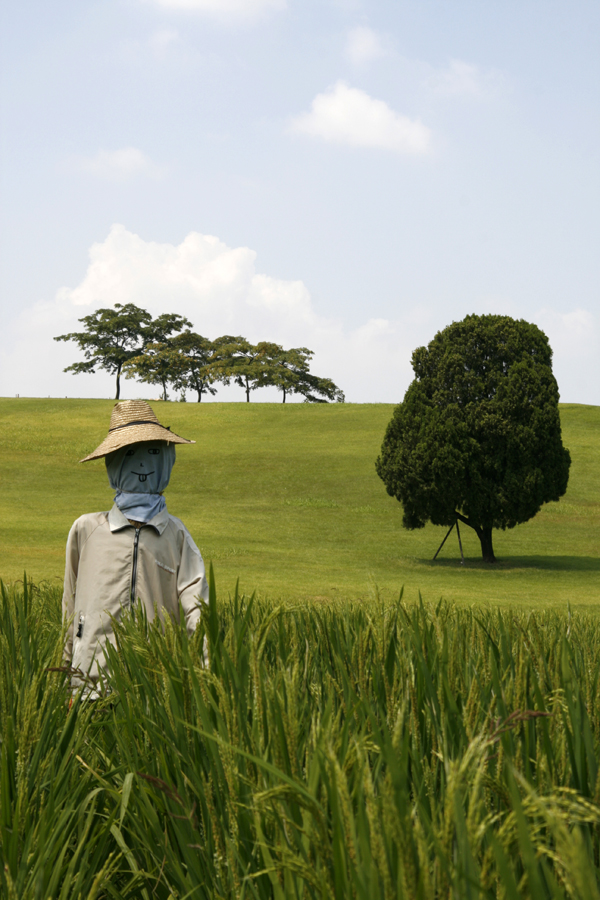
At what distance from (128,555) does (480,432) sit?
67.6ft

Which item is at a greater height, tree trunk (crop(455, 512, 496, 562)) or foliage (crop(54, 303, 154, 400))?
foliage (crop(54, 303, 154, 400))

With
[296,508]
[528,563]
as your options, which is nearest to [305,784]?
[528,563]

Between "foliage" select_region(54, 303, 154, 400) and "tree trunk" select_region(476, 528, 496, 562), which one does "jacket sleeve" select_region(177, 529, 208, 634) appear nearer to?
"tree trunk" select_region(476, 528, 496, 562)

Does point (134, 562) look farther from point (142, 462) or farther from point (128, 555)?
point (142, 462)

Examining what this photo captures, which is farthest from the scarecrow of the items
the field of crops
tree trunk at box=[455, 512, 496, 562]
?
tree trunk at box=[455, 512, 496, 562]

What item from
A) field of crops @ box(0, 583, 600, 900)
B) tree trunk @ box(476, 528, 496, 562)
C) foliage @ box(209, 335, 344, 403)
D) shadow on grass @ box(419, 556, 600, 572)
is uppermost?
foliage @ box(209, 335, 344, 403)

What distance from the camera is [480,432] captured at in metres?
23.2

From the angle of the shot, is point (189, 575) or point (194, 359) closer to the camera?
point (189, 575)

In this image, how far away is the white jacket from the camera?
3.64 meters

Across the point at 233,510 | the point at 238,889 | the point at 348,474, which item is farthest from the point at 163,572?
the point at 348,474

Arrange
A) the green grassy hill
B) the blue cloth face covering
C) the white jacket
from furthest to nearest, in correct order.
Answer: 1. the green grassy hill
2. the blue cloth face covering
3. the white jacket

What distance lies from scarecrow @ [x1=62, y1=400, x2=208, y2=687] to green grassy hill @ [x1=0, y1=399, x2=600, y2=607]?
6.14m

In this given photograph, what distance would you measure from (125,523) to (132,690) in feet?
5.11

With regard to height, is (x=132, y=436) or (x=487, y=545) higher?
(x=132, y=436)
